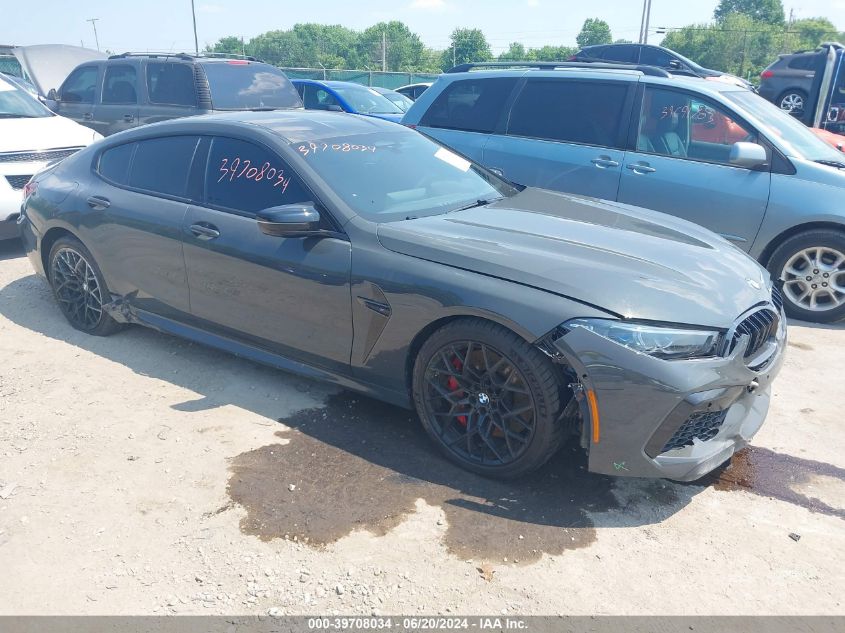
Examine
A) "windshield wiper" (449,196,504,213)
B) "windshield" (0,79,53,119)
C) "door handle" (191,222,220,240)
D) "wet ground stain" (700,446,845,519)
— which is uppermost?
"windshield" (0,79,53,119)

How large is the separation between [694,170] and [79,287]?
4809 mm

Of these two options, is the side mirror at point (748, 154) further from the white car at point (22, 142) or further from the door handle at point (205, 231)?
the white car at point (22, 142)

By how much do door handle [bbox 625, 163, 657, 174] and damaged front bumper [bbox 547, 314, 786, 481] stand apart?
125 inches

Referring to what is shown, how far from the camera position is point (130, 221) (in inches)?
175

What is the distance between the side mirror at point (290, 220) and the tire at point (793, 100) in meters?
13.2

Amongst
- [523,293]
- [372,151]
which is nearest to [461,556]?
[523,293]

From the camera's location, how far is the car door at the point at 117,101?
9586mm

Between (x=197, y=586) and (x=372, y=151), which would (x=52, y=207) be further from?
(x=197, y=586)

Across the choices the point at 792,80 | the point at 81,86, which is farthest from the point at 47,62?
the point at 792,80

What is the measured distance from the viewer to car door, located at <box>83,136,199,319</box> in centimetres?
428

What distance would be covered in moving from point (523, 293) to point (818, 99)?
10271mm

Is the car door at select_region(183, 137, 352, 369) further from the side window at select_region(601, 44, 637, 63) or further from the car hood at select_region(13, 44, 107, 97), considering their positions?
the car hood at select_region(13, 44, 107, 97)

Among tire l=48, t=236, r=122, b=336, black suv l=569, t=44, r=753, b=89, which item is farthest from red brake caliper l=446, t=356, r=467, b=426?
black suv l=569, t=44, r=753, b=89

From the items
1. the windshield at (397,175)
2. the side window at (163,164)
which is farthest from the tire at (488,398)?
the side window at (163,164)
